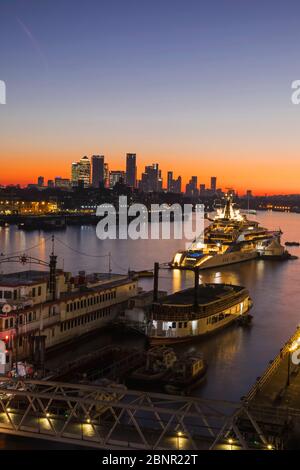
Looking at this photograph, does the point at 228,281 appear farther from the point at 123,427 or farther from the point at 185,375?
the point at 123,427

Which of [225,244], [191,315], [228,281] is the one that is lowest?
[228,281]

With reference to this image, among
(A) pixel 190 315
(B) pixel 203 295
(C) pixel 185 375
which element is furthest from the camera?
(B) pixel 203 295

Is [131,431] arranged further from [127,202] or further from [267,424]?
[127,202]

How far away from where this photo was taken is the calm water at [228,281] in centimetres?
820

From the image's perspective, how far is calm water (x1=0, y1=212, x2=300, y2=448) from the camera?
26.9 feet

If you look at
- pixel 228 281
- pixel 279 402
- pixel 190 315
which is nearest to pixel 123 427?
pixel 279 402

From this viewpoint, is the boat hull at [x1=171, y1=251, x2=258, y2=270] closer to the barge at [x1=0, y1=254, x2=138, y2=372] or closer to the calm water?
the calm water

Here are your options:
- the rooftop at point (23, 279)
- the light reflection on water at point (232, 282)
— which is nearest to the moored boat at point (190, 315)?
the light reflection on water at point (232, 282)

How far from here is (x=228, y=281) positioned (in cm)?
1720

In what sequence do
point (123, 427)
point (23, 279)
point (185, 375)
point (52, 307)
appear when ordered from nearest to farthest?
point (123, 427) < point (185, 375) < point (52, 307) < point (23, 279)

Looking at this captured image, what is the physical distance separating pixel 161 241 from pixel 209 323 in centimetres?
2054

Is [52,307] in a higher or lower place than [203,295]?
higher

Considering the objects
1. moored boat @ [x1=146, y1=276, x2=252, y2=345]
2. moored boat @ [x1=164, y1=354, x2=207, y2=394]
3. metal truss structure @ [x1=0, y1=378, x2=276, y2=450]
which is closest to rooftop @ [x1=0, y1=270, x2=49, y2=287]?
moored boat @ [x1=146, y1=276, x2=252, y2=345]

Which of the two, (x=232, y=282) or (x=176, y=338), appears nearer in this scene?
(x=176, y=338)
